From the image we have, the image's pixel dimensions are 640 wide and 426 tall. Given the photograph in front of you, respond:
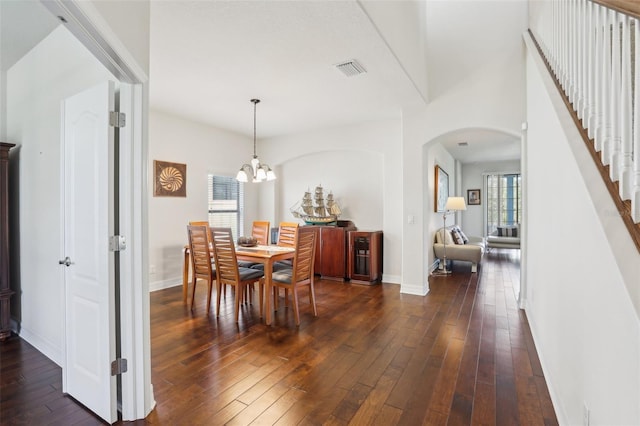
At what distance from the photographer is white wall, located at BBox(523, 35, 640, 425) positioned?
995 mm

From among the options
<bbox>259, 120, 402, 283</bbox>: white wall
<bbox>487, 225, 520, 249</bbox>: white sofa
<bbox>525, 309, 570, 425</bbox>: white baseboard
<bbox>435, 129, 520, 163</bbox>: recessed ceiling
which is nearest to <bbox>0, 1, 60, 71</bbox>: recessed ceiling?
<bbox>259, 120, 402, 283</bbox>: white wall

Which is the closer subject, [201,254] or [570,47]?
[570,47]

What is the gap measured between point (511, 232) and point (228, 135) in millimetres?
7363

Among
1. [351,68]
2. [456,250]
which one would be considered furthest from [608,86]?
[456,250]

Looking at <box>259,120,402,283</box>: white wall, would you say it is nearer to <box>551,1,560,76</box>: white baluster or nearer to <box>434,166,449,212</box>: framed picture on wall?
<box>434,166,449,212</box>: framed picture on wall

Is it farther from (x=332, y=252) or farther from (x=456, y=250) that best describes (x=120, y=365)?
(x=456, y=250)

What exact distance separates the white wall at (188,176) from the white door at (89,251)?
2.66 metres

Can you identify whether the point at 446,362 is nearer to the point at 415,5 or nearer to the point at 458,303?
the point at 458,303

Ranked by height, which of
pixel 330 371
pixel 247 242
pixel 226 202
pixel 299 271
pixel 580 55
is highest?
pixel 580 55

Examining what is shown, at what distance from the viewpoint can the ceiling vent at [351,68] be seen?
3080mm

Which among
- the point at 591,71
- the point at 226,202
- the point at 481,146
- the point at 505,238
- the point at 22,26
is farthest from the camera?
the point at 505,238

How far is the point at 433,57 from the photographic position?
4367 mm

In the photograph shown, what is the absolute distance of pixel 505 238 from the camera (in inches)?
314

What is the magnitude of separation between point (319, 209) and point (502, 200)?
671cm
